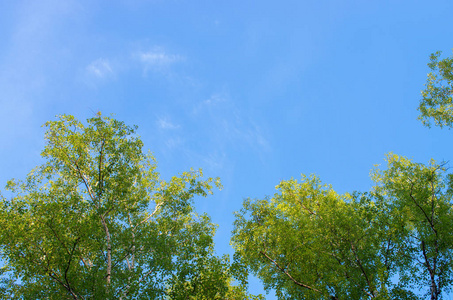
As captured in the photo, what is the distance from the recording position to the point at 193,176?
75.9ft

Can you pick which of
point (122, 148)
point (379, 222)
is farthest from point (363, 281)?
point (122, 148)

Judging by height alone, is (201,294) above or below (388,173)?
below

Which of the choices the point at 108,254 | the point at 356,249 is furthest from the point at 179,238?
the point at 356,249

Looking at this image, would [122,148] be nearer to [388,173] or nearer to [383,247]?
[383,247]

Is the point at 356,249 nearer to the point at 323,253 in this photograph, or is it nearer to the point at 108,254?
the point at 323,253

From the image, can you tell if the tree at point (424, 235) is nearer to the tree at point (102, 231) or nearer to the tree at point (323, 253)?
the tree at point (323, 253)

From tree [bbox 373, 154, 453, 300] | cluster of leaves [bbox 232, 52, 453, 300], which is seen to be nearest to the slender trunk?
cluster of leaves [bbox 232, 52, 453, 300]

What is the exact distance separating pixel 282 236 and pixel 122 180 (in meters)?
11.3

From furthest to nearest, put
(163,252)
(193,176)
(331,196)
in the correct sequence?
(331,196)
(193,176)
(163,252)

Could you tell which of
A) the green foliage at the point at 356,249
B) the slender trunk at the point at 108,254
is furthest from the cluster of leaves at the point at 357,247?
the slender trunk at the point at 108,254

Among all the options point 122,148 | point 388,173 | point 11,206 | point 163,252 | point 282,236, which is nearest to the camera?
point 163,252

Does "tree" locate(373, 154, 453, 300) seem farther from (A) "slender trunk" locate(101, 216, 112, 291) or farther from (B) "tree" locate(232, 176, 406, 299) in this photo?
(A) "slender trunk" locate(101, 216, 112, 291)

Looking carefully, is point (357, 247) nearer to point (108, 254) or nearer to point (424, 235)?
point (424, 235)

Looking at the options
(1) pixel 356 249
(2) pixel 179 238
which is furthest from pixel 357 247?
(2) pixel 179 238
